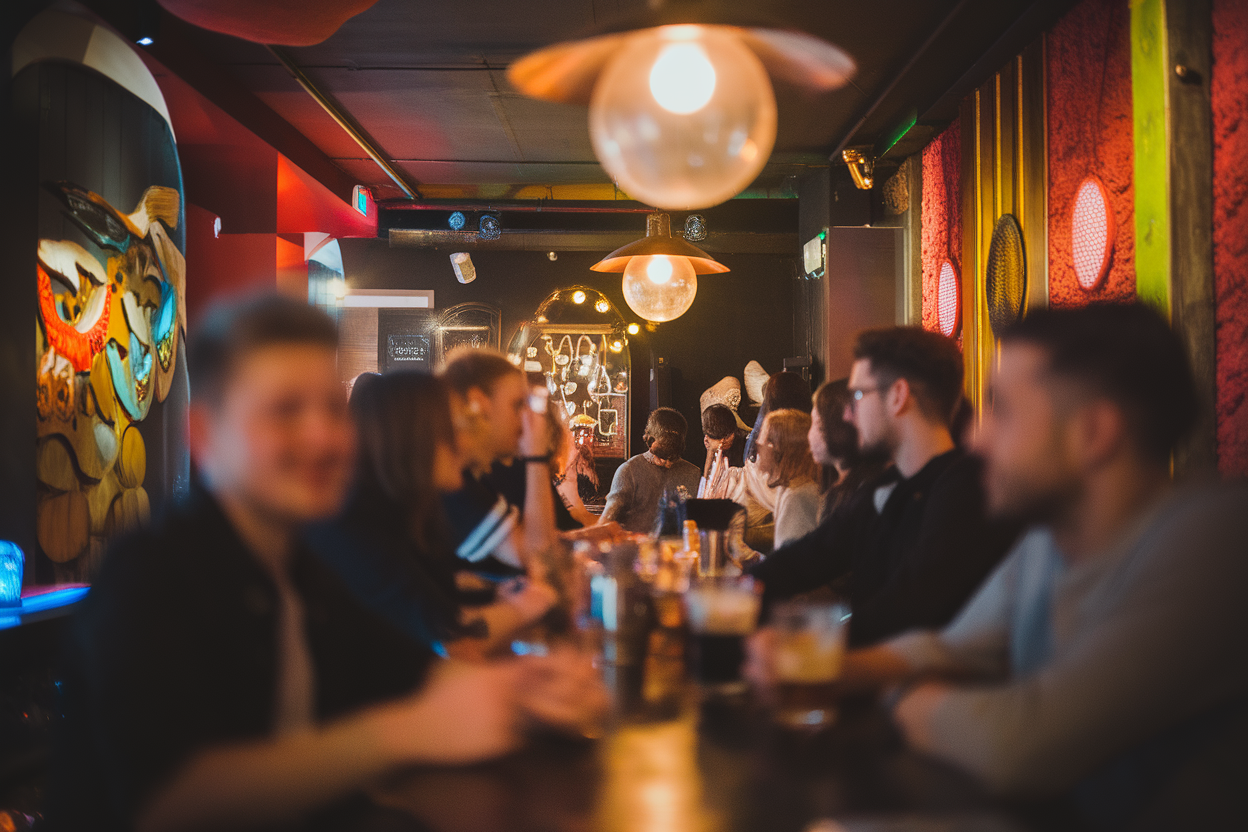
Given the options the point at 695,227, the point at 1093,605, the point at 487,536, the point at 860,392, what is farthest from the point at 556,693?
the point at 695,227

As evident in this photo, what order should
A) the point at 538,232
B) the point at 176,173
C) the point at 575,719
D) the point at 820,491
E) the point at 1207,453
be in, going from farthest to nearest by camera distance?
1. the point at 538,232
2. the point at 176,173
3. the point at 820,491
4. the point at 1207,453
5. the point at 575,719

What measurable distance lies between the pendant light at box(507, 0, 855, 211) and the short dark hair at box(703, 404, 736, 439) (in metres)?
3.62

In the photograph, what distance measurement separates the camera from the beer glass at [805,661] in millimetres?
1244

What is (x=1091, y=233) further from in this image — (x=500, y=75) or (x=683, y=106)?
(x=500, y=75)

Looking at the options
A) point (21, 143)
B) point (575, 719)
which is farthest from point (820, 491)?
point (21, 143)

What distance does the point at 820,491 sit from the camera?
11.6 ft

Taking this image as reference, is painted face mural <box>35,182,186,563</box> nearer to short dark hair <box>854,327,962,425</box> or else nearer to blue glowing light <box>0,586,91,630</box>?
blue glowing light <box>0,586,91,630</box>

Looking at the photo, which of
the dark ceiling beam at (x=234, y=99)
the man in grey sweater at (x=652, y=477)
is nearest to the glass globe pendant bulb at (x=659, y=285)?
the man in grey sweater at (x=652, y=477)

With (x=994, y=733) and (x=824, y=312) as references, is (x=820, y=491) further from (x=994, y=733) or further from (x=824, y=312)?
(x=824, y=312)

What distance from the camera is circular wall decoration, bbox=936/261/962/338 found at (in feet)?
Result: 17.3

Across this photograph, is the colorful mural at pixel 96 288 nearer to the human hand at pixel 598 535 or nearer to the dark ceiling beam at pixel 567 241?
the human hand at pixel 598 535

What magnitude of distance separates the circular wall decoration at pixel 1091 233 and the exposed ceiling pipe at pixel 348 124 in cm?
406

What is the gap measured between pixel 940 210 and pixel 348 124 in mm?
3994

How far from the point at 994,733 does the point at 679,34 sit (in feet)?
4.31
